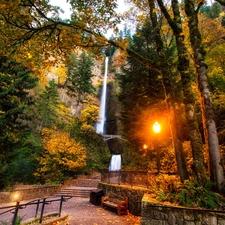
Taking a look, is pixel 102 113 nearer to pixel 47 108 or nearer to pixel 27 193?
pixel 47 108

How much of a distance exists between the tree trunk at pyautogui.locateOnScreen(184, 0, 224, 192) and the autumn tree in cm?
1711

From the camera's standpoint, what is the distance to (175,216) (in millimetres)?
4277

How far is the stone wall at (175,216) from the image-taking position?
3752mm

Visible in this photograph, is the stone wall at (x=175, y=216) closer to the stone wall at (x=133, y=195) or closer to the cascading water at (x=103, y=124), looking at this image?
the stone wall at (x=133, y=195)

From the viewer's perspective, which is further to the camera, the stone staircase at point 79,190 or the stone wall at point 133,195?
the stone staircase at point 79,190

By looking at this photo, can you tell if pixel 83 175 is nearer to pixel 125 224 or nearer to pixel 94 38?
pixel 125 224

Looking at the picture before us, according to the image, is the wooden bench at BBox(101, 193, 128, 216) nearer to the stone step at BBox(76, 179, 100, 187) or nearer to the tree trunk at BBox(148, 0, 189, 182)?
the tree trunk at BBox(148, 0, 189, 182)

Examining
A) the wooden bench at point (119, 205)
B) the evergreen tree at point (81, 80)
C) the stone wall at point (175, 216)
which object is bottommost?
the wooden bench at point (119, 205)

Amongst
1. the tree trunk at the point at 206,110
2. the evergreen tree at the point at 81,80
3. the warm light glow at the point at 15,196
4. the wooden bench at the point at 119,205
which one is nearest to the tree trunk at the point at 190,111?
the tree trunk at the point at 206,110

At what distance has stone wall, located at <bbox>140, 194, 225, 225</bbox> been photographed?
12.3 feet

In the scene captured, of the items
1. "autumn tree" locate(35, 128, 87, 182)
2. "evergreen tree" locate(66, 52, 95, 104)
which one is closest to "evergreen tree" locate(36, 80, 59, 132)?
"autumn tree" locate(35, 128, 87, 182)

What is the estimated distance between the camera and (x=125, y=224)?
7000 millimetres

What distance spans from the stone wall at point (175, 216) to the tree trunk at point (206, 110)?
112 cm

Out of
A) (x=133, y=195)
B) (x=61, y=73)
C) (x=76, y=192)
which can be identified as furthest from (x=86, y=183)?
(x=61, y=73)
